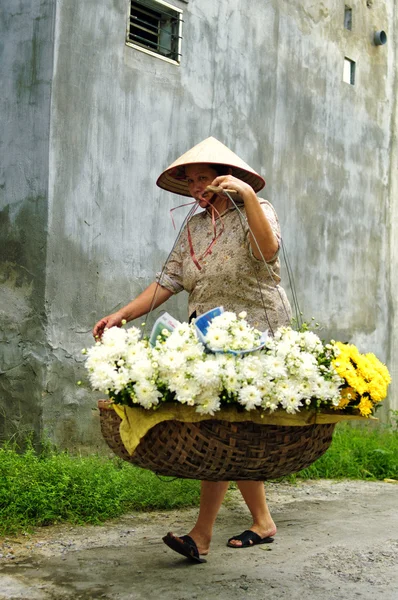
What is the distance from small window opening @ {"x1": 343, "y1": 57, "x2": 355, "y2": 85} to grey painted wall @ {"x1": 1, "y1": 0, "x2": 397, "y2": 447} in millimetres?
81

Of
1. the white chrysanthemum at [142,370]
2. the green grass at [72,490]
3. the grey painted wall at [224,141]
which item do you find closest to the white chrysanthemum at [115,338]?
the white chrysanthemum at [142,370]

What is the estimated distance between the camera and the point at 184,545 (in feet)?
12.4

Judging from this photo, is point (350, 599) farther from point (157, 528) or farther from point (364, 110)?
point (364, 110)

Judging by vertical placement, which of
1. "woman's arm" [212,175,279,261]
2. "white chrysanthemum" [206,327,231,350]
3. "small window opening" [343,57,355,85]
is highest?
"small window opening" [343,57,355,85]

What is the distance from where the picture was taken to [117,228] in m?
5.86

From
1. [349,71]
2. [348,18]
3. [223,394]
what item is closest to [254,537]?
[223,394]

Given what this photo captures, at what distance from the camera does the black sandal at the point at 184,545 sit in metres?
3.71

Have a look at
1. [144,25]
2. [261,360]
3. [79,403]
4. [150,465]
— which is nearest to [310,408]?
[261,360]

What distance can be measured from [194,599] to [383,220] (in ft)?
21.0

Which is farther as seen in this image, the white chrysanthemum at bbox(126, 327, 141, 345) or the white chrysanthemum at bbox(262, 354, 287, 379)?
the white chrysanthemum at bbox(126, 327, 141, 345)

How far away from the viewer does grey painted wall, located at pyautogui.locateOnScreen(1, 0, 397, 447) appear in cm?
551

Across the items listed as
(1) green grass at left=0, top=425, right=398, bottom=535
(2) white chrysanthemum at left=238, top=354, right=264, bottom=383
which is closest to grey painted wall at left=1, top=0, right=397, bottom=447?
(1) green grass at left=0, top=425, right=398, bottom=535

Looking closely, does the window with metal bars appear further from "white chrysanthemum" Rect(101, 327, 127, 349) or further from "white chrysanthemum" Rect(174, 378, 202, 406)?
"white chrysanthemum" Rect(174, 378, 202, 406)

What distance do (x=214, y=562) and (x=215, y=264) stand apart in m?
1.39
